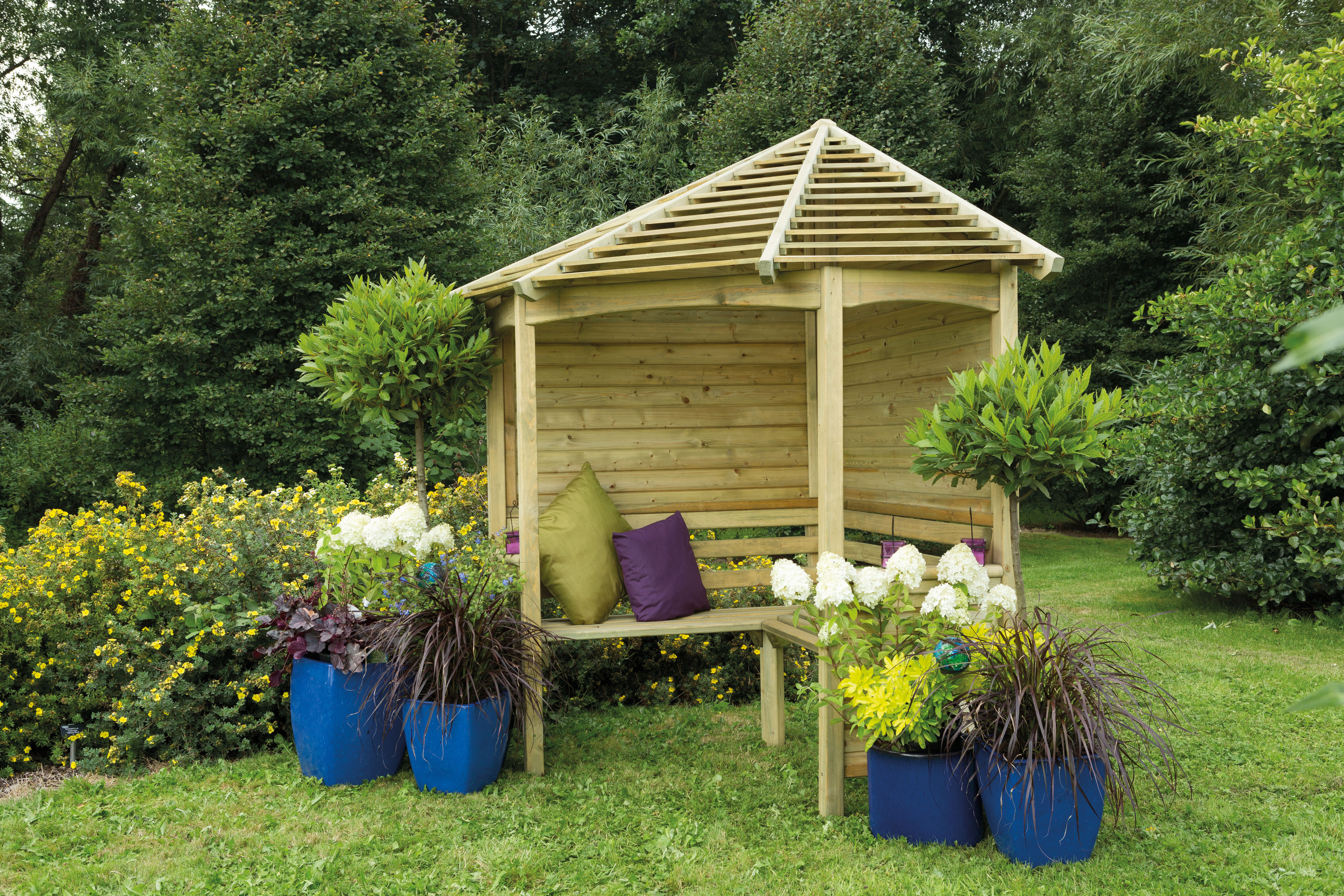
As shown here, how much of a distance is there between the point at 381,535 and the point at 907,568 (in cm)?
209

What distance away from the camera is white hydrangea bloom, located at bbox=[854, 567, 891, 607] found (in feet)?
10.6

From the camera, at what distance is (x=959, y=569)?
127 inches

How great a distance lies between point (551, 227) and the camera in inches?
408

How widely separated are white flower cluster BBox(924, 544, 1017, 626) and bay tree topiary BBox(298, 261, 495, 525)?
7.09ft

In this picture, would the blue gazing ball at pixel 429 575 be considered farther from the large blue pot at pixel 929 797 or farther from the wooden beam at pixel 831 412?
the large blue pot at pixel 929 797

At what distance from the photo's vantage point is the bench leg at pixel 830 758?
3521mm

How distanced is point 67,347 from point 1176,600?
1167cm

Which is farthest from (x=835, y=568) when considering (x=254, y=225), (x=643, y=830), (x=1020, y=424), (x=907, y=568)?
(x=254, y=225)

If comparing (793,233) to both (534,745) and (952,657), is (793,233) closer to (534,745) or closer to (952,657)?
(952,657)

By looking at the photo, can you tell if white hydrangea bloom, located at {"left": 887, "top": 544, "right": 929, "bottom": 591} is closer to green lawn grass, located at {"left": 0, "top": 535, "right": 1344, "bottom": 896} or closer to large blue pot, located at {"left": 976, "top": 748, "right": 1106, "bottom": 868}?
large blue pot, located at {"left": 976, "top": 748, "right": 1106, "bottom": 868}

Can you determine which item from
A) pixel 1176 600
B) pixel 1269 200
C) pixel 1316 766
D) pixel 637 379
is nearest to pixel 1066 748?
pixel 1316 766

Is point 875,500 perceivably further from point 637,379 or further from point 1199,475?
point 1199,475

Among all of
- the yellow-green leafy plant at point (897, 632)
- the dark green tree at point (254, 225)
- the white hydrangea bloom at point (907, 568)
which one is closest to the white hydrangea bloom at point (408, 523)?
the yellow-green leafy plant at point (897, 632)

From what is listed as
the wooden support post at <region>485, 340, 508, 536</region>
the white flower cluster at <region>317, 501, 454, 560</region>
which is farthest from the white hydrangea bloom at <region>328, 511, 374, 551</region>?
the wooden support post at <region>485, 340, 508, 536</region>
